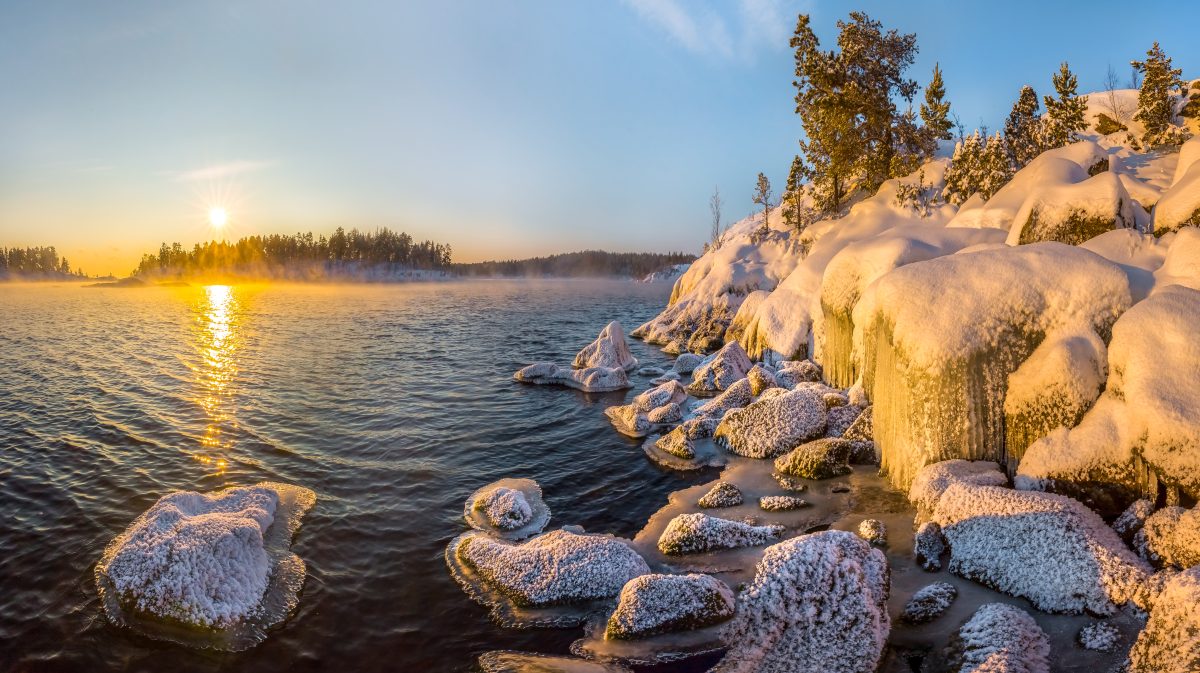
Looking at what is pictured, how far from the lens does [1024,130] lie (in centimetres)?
2641

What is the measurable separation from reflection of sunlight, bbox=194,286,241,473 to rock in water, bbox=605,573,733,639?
1077cm

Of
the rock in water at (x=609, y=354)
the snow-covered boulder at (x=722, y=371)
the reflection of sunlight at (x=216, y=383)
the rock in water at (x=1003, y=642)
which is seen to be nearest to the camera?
the rock in water at (x=1003, y=642)

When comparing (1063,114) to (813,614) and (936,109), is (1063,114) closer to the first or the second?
(936,109)

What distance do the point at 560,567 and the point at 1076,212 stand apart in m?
13.7

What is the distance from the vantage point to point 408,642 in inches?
272

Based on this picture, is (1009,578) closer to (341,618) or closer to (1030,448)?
(1030,448)

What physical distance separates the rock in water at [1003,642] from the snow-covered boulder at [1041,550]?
731mm

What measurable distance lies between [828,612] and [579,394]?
14.4 meters

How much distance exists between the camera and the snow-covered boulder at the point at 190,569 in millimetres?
7145

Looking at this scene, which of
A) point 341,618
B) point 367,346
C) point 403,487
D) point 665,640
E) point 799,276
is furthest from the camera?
point 367,346

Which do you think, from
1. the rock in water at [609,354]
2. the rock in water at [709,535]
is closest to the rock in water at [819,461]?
the rock in water at [709,535]

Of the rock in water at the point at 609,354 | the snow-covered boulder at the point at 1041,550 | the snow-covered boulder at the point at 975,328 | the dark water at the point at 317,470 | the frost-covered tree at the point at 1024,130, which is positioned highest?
the frost-covered tree at the point at 1024,130

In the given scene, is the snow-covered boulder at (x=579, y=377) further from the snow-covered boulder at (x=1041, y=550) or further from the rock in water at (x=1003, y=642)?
the rock in water at (x=1003, y=642)

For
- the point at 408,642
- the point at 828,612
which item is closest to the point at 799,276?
the point at 828,612
